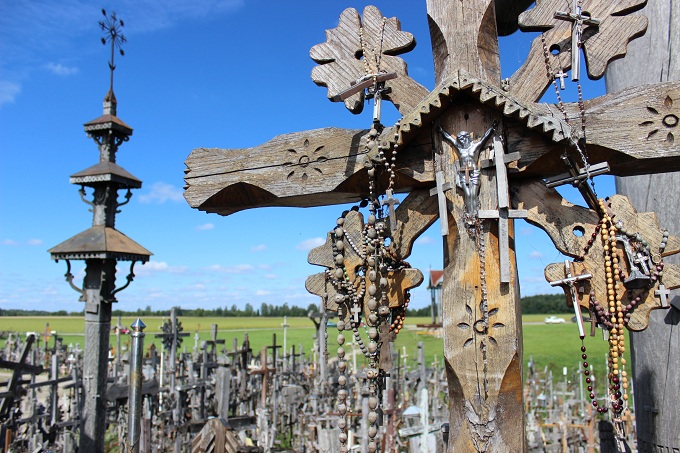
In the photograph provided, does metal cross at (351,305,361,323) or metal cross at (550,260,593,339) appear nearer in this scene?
metal cross at (550,260,593,339)

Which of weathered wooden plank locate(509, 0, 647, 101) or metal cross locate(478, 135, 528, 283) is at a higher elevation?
weathered wooden plank locate(509, 0, 647, 101)

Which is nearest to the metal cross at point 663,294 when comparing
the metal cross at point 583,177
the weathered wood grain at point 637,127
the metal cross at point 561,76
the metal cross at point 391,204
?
the metal cross at point 583,177

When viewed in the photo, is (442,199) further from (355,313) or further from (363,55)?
(363,55)

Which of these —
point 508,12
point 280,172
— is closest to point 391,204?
point 280,172

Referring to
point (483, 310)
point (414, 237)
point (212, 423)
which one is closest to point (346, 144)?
point (414, 237)

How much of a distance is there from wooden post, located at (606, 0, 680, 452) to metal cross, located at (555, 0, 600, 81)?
134cm

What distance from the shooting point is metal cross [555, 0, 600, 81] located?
87.8 inches

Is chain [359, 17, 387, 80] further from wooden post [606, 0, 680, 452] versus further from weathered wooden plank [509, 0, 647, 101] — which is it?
wooden post [606, 0, 680, 452]

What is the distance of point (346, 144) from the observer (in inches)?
105

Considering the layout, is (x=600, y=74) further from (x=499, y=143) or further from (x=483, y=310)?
(x=483, y=310)

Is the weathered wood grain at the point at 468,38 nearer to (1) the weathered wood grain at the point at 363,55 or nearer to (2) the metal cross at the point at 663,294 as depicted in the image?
(1) the weathered wood grain at the point at 363,55

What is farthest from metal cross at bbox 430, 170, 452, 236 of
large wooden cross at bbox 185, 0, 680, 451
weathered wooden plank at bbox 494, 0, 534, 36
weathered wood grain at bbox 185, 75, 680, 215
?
weathered wooden plank at bbox 494, 0, 534, 36

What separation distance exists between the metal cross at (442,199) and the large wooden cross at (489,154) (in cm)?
1

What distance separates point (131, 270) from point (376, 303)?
10.0 metres
